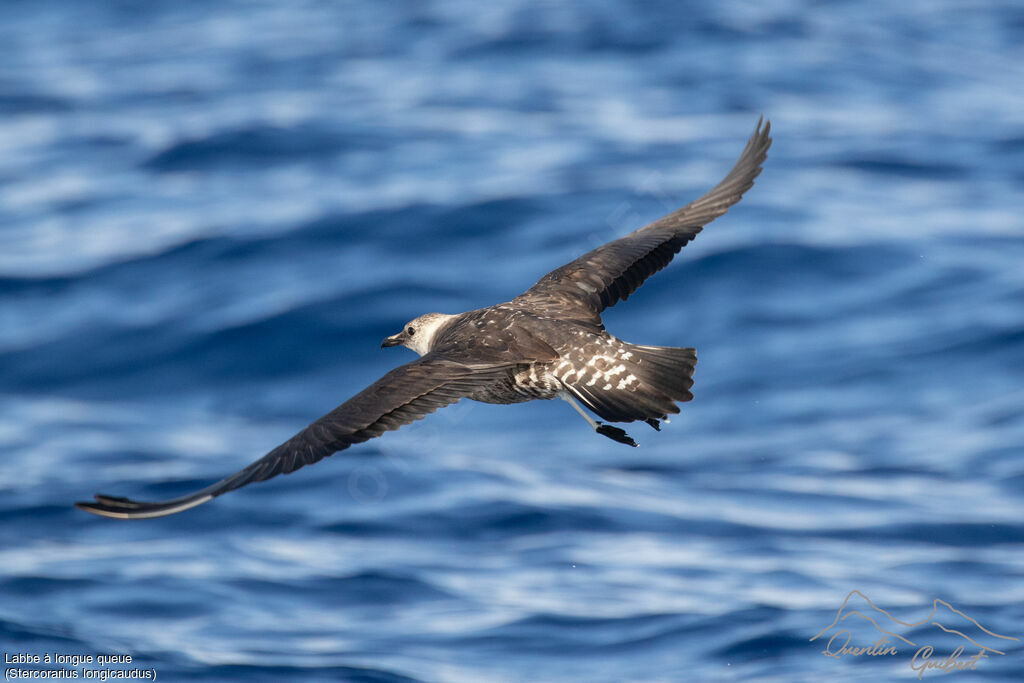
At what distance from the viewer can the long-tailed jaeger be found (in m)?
5.49

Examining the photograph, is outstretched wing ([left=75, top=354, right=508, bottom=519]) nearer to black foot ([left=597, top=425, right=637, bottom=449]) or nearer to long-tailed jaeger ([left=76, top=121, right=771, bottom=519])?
long-tailed jaeger ([left=76, top=121, right=771, bottom=519])

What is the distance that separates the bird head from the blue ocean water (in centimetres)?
220

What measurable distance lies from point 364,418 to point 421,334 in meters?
1.72

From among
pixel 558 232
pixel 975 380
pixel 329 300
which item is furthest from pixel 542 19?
pixel 975 380

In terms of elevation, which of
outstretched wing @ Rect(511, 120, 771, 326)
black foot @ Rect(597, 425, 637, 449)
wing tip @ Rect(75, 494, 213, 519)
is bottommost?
wing tip @ Rect(75, 494, 213, 519)

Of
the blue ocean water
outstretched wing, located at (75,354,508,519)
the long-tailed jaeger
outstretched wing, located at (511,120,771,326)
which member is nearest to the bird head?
the long-tailed jaeger

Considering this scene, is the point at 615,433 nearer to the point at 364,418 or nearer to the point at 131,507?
the point at 364,418

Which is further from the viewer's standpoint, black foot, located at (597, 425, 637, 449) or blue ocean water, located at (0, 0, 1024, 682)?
blue ocean water, located at (0, 0, 1024, 682)

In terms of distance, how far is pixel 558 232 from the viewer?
1305cm

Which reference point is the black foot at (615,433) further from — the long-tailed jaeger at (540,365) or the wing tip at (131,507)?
the wing tip at (131,507)

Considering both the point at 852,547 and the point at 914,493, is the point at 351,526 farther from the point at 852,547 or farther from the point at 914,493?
the point at 914,493

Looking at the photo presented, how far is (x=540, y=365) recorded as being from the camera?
6316 mm

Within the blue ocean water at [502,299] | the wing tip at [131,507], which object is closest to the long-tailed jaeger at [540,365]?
the wing tip at [131,507]

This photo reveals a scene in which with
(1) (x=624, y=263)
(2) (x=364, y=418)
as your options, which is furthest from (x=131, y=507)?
(1) (x=624, y=263)
